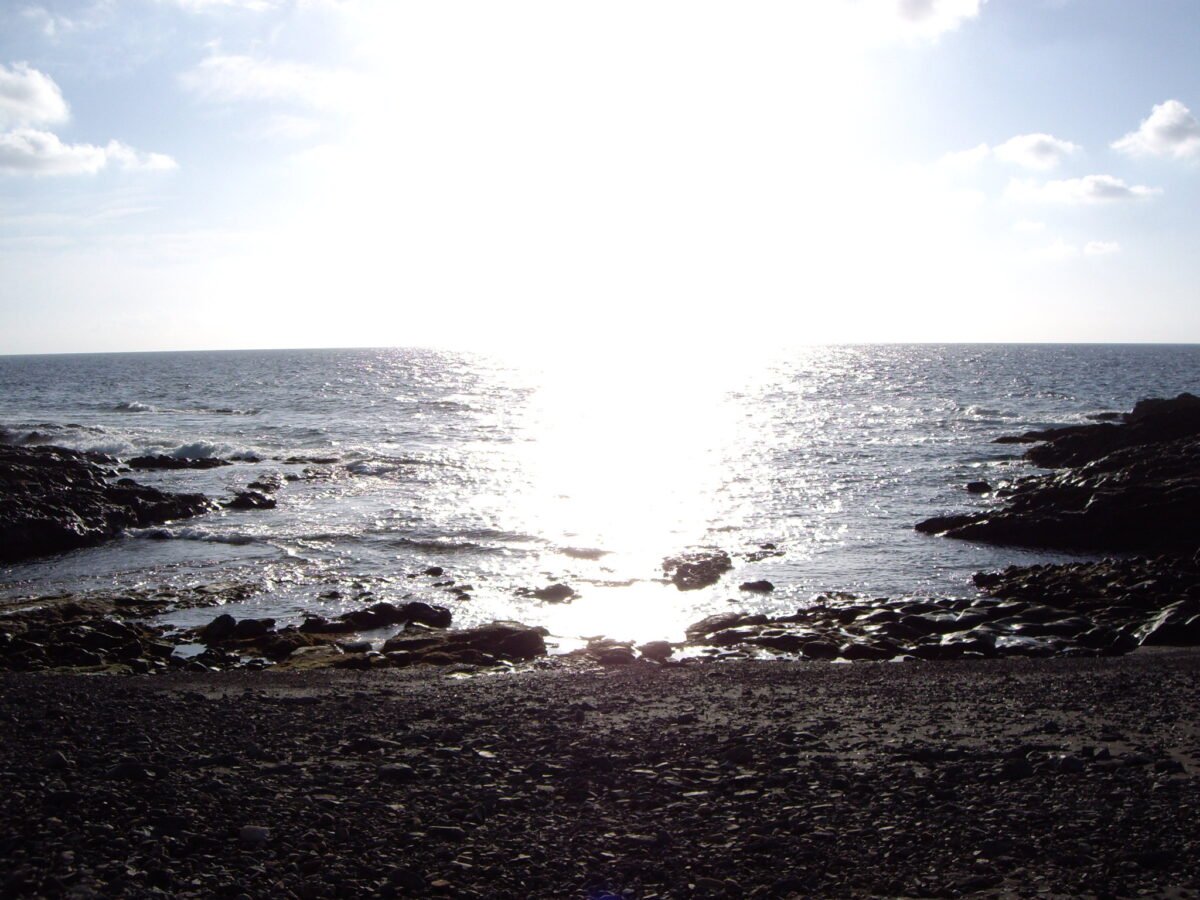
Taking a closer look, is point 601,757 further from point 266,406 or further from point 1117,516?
point 266,406

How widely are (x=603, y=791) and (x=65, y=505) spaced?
2441cm

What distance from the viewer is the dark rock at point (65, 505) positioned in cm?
2546

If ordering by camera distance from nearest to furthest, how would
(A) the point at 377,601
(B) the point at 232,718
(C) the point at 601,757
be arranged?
(C) the point at 601,757 < (B) the point at 232,718 < (A) the point at 377,601

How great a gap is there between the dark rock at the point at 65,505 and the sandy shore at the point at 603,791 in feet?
48.2

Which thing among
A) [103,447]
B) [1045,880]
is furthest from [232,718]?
[103,447]

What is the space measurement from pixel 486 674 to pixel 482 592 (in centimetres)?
739

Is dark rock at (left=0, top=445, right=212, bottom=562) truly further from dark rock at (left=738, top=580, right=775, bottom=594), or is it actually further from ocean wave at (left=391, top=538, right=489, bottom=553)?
dark rock at (left=738, top=580, right=775, bottom=594)

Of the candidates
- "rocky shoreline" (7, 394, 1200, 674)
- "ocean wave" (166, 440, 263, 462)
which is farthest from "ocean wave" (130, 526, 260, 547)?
"ocean wave" (166, 440, 263, 462)

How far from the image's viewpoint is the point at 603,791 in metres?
8.66

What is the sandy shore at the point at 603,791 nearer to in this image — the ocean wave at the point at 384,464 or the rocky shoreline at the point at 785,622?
the rocky shoreline at the point at 785,622

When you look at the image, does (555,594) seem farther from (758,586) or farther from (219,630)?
(219,630)

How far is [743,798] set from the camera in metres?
8.41

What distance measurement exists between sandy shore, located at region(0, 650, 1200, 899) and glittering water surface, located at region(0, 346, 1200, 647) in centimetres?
737

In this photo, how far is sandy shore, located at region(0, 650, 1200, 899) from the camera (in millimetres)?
7043
